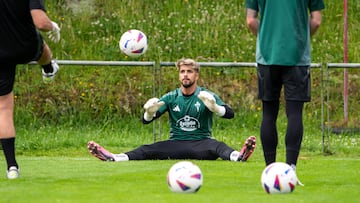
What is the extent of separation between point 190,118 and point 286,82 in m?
3.79

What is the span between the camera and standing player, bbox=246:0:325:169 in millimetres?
9477

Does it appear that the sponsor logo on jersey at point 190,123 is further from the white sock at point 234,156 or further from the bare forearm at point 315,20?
the bare forearm at point 315,20

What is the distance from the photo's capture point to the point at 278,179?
8.35m

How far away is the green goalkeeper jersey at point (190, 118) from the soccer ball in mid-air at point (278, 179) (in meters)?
4.75

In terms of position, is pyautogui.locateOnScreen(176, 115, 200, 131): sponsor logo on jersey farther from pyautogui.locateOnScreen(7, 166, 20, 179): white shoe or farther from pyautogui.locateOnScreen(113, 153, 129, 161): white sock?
pyautogui.locateOnScreen(7, 166, 20, 179): white shoe

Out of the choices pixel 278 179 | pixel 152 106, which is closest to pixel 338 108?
pixel 152 106

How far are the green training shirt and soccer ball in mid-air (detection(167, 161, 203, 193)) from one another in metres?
1.53

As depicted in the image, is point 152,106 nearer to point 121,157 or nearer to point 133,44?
point 121,157

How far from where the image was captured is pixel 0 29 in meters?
9.98

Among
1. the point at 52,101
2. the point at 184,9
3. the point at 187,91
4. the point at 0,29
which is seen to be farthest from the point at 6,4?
the point at 184,9

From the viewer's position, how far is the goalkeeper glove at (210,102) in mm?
12758

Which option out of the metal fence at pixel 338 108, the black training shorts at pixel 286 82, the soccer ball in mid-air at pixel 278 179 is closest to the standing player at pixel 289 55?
the black training shorts at pixel 286 82

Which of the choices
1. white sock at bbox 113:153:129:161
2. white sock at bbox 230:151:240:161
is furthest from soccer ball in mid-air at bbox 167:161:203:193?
white sock at bbox 113:153:129:161

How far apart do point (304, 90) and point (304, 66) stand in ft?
0.67
